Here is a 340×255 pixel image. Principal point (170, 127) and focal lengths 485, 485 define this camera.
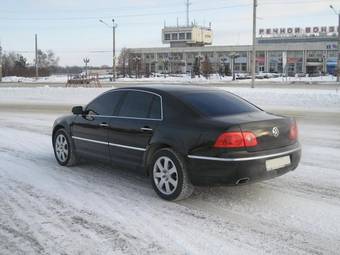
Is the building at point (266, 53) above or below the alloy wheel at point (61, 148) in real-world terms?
above

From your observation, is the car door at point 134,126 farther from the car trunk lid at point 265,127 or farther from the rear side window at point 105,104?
the car trunk lid at point 265,127

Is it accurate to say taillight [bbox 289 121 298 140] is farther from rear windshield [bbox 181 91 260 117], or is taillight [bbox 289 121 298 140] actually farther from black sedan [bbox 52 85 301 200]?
rear windshield [bbox 181 91 260 117]

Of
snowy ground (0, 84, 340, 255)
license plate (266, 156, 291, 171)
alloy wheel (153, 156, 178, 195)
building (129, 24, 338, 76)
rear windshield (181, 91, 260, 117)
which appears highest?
building (129, 24, 338, 76)

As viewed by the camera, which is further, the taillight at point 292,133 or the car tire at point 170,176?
the taillight at point 292,133

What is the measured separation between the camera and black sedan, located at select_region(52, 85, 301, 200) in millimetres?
5672

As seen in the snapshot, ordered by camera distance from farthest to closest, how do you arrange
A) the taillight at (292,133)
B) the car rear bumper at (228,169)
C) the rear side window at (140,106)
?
the rear side window at (140,106) → the taillight at (292,133) → the car rear bumper at (228,169)

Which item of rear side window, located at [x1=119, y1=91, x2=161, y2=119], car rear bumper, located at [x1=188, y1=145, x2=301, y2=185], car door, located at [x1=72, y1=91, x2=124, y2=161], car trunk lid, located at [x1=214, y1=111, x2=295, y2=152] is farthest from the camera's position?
car door, located at [x1=72, y1=91, x2=124, y2=161]

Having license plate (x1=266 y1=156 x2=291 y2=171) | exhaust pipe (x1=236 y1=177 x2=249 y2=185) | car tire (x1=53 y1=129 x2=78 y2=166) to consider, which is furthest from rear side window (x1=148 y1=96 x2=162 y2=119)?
car tire (x1=53 y1=129 x2=78 y2=166)

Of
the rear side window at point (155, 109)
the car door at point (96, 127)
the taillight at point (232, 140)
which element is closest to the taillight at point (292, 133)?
the taillight at point (232, 140)

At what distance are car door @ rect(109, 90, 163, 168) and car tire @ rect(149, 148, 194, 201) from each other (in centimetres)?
32

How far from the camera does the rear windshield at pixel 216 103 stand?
20.5 ft

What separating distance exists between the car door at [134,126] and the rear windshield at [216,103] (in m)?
0.47

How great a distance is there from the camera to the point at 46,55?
396 ft

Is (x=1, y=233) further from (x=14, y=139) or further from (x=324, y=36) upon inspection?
(x=324, y=36)
